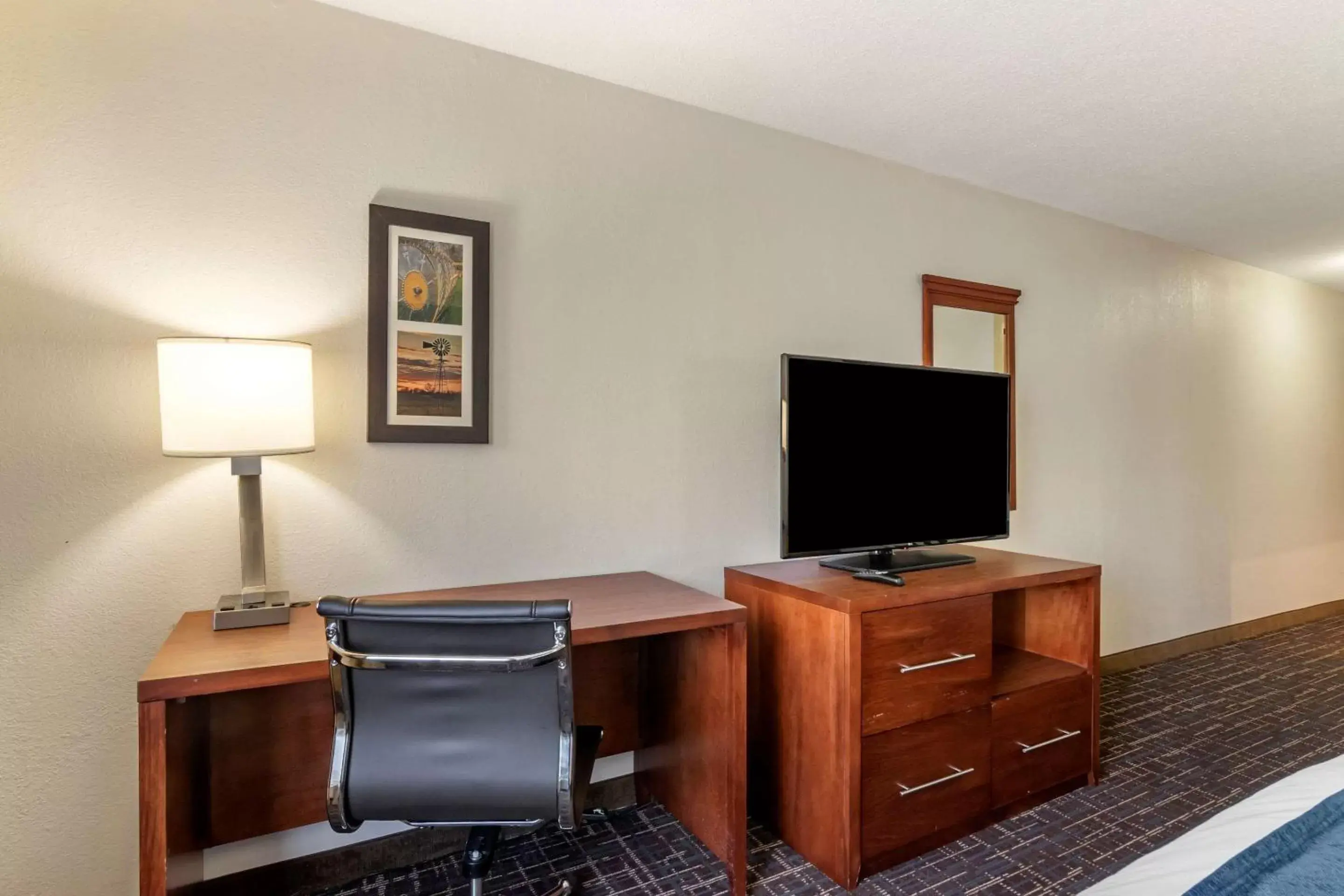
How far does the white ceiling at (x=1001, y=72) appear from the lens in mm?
1906

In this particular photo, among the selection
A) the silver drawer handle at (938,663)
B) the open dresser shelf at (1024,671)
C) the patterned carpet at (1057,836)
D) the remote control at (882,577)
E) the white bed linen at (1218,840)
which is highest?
the remote control at (882,577)

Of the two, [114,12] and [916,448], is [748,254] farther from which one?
[114,12]

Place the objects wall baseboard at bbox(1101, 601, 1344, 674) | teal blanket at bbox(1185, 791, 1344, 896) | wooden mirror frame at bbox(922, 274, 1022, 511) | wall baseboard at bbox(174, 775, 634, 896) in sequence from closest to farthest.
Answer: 1. teal blanket at bbox(1185, 791, 1344, 896)
2. wall baseboard at bbox(174, 775, 634, 896)
3. wooden mirror frame at bbox(922, 274, 1022, 511)
4. wall baseboard at bbox(1101, 601, 1344, 674)

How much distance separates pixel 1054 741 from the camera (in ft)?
7.82

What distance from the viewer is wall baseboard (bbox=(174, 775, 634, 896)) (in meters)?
1.84

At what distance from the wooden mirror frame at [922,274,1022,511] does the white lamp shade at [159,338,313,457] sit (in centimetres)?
231

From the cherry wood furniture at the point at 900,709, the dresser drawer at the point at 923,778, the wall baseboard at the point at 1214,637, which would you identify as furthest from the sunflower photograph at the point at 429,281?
the wall baseboard at the point at 1214,637

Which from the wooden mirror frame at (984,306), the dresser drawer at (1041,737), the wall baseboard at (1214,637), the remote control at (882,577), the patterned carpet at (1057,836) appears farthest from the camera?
the wall baseboard at (1214,637)

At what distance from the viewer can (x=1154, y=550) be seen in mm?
3879

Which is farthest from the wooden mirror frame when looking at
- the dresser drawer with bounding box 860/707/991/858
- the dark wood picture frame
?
the dark wood picture frame

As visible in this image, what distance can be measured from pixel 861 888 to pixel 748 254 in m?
2.00

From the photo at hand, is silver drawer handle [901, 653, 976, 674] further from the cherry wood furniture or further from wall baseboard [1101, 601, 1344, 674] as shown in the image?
wall baseboard [1101, 601, 1344, 674]

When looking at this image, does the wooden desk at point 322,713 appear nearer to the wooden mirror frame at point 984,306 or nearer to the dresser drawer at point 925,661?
the dresser drawer at point 925,661

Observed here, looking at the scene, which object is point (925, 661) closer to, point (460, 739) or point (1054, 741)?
point (1054, 741)
